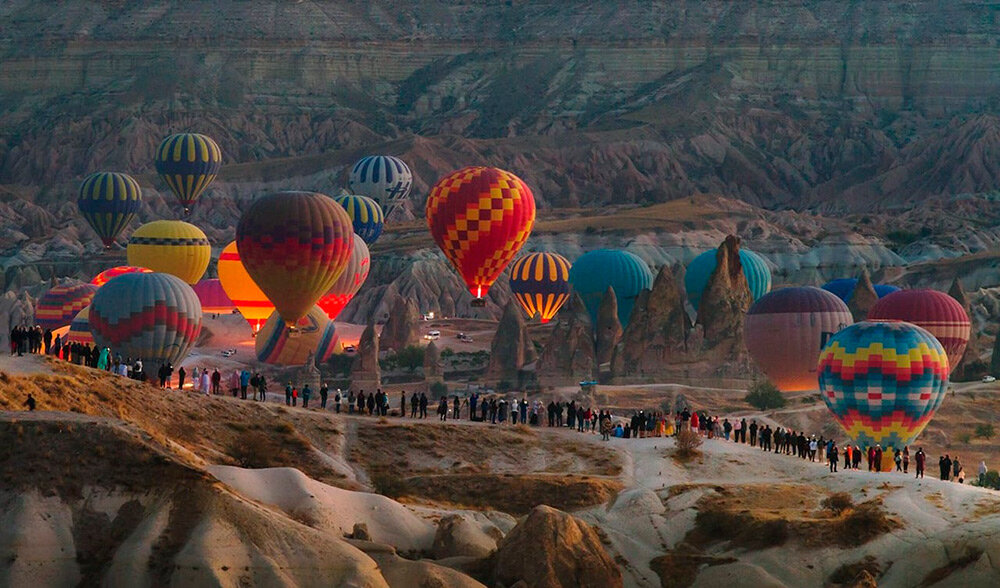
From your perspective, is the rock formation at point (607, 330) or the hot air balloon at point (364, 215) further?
the hot air balloon at point (364, 215)

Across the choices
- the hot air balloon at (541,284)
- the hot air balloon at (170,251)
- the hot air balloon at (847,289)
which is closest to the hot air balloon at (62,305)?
the hot air balloon at (170,251)

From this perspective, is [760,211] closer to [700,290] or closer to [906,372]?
[700,290]

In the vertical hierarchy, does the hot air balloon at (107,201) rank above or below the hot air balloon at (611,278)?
above

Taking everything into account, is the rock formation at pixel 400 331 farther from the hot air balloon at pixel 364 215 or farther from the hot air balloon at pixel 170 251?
the hot air balloon at pixel 364 215

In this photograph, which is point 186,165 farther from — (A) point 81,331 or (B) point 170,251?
(A) point 81,331

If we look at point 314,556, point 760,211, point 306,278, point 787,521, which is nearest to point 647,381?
point 306,278

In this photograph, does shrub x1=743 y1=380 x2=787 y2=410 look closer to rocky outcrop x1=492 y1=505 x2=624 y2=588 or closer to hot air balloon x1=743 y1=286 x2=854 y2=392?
hot air balloon x1=743 y1=286 x2=854 y2=392
